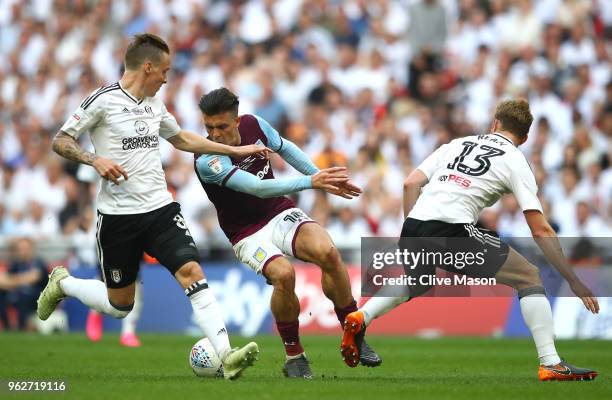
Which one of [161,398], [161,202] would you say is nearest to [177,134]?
[161,202]

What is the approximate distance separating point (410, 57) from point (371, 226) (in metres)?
4.08

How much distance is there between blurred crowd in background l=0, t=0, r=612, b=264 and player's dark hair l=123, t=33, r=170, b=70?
8231mm

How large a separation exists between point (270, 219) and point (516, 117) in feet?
7.97

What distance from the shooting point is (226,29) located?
24.3 meters

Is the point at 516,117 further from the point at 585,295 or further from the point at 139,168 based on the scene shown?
the point at 139,168

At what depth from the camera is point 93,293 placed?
11.1m

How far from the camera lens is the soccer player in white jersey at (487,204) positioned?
32.7 ft

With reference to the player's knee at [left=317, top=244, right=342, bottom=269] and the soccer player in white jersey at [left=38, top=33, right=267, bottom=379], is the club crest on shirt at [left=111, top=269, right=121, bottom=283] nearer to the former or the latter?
the soccer player in white jersey at [left=38, top=33, right=267, bottom=379]

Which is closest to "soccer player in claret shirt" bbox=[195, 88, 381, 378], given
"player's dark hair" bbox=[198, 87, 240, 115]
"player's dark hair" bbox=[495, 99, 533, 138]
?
"player's dark hair" bbox=[198, 87, 240, 115]

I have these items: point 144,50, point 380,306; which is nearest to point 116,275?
point 144,50

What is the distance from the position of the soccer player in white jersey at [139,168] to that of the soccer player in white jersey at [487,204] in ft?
4.57

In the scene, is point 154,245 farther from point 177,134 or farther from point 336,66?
point 336,66

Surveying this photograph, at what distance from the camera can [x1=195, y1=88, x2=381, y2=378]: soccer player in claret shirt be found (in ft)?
34.3

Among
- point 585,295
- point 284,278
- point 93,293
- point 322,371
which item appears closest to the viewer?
point 585,295
